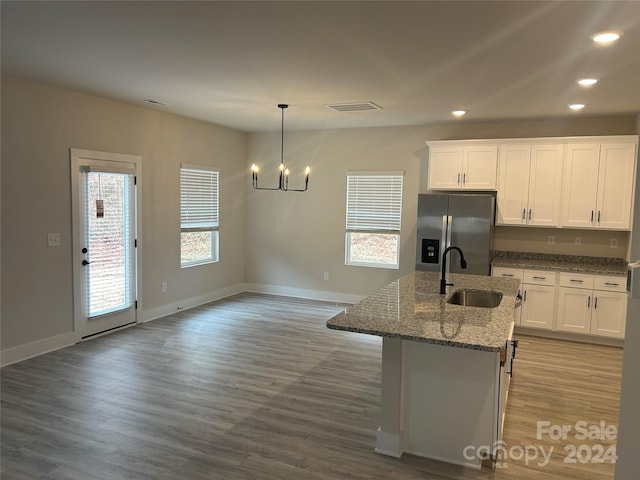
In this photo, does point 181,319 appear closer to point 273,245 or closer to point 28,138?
point 273,245

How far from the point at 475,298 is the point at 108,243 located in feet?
13.4

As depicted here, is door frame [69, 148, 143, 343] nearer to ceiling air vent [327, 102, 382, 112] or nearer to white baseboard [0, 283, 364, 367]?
white baseboard [0, 283, 364, 367]

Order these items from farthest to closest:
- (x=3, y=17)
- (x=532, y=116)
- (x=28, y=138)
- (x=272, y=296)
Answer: (x=272, y=296)
(x=532, y=116)
(x=28, y=138)
(x=3, y=17)

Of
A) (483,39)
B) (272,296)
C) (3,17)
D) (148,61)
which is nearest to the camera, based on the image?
(3,17)

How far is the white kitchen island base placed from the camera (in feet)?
8.96

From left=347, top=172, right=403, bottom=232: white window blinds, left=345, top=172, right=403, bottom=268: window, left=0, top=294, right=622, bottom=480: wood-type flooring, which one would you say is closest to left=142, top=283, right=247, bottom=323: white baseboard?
left=0, top=294, right=622, bottom=480: wood-type flooring

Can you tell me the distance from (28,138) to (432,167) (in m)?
4.66

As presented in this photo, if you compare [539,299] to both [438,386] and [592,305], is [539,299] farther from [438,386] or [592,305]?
[438,386]

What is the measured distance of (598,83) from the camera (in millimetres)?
3977

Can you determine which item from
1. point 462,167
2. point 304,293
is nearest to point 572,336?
point 462,167

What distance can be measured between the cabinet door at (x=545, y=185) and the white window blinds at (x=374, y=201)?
1822mm

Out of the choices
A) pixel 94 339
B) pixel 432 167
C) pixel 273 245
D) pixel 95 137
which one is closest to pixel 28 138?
pixel 95 137

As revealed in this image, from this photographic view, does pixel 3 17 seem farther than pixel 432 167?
No

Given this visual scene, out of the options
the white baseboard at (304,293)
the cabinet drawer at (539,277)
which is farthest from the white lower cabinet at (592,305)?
the white baseboard at (304,293)
